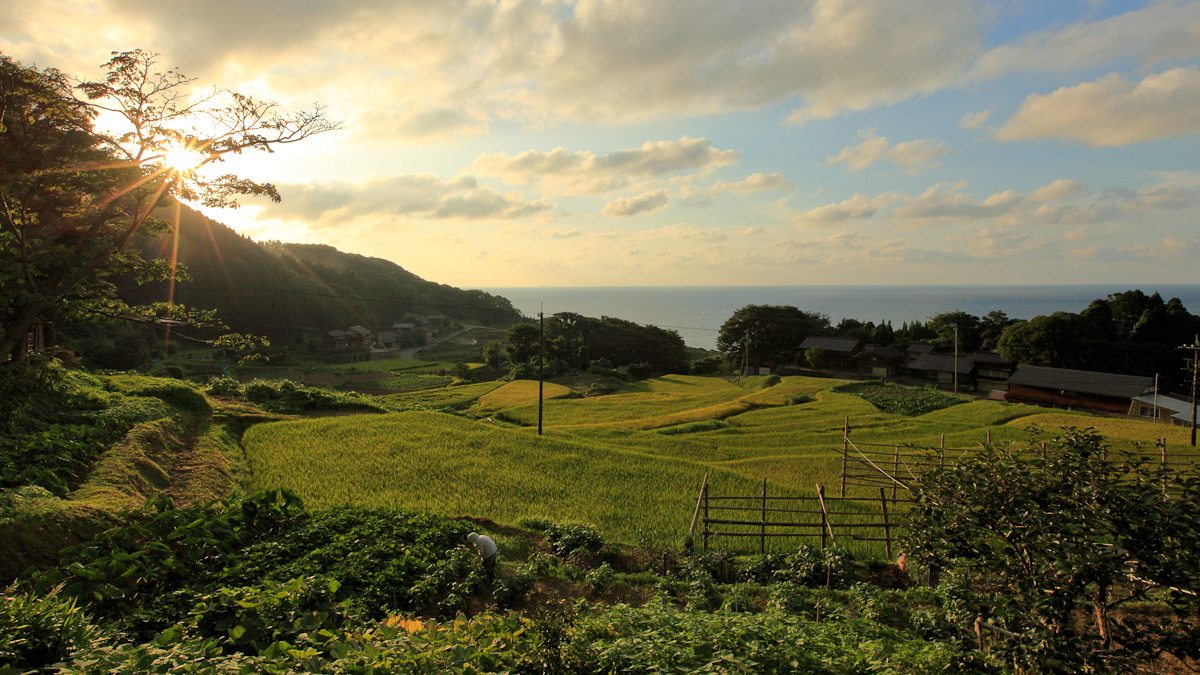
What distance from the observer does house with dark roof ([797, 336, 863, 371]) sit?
5866cm

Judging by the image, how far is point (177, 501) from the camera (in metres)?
12.2

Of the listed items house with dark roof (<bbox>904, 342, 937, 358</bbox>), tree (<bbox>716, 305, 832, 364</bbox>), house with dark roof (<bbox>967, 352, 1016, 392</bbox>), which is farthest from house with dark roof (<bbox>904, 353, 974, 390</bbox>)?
tree (<bbox>716, 305, 832, 364</bbox>)

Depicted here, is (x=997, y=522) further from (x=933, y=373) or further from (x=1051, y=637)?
(x=933, y=373)

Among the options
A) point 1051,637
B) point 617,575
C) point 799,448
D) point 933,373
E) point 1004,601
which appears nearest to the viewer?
point 1051,637

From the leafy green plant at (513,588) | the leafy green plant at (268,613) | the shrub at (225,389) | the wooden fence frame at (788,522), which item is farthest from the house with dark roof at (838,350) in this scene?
the leafy green plant at (268,613)

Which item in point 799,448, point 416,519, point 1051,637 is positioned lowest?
point 799,448

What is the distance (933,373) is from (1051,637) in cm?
5990

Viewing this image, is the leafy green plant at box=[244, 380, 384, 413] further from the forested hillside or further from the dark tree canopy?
the dark tree canopy

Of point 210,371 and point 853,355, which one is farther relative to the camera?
point 853,355

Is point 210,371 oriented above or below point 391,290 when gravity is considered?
below

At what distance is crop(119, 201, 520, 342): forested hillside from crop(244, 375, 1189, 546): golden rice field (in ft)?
91.6

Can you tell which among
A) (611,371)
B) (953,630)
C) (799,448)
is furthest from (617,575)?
(611,371)

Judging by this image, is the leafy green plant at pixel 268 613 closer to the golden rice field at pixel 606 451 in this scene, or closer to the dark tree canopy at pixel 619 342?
the golden rice field at pixel 606 451

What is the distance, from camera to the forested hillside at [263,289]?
200ft
